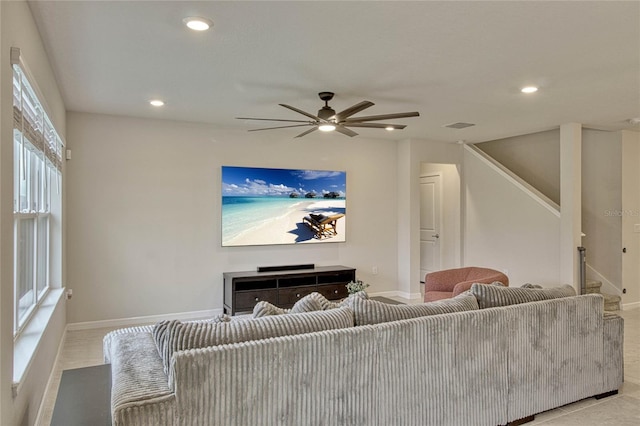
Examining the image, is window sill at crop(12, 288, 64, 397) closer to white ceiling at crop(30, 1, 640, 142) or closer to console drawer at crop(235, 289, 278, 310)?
white ceiling at crop(30, 1, 640, 142)

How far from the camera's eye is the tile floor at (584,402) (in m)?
2.76

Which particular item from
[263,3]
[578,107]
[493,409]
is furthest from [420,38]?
[578,107]

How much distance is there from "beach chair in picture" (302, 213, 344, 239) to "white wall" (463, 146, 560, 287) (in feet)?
7.50

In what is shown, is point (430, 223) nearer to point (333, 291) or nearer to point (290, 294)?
point (333, 291)

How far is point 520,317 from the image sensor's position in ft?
8.91

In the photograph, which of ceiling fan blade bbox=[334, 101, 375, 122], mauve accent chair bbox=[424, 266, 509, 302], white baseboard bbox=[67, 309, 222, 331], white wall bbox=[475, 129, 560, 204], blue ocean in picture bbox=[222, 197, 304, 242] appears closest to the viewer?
ceiling fan blade bbox=[334, 101, 375, 122]

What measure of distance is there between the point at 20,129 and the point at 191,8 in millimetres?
1102

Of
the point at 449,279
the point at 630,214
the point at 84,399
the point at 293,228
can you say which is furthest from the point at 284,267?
the point at 630,214

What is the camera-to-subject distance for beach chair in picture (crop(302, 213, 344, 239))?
605cm

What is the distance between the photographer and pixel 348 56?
3.09 meters

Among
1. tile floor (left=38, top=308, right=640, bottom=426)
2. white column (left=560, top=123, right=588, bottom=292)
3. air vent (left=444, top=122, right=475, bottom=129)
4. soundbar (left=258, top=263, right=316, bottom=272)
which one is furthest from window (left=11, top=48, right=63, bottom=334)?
white column (left=560, top=123, right=588, bottom=292)

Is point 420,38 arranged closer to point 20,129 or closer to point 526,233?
point 20,129

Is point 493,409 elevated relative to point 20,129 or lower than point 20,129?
lower

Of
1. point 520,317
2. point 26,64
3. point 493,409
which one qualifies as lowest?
point 493,409
